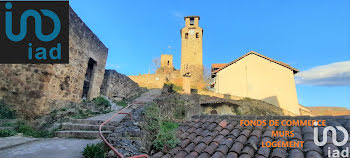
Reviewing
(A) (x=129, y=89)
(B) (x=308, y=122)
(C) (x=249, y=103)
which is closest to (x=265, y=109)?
(C) (x=249, y=103)

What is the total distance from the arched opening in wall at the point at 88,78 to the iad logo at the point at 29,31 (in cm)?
243

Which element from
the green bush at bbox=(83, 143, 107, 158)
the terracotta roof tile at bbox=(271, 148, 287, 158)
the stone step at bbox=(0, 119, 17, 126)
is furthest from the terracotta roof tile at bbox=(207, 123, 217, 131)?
the stone step at bbox=(0, 119, 17, 126)

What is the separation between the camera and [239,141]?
125 inches

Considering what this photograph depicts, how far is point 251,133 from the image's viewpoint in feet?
11.6

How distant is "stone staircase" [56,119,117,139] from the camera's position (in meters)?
4.16

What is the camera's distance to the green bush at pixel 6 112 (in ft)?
16.0

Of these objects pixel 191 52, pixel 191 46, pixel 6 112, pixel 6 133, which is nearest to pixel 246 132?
pixel 6 133

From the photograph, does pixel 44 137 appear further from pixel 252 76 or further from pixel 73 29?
pixel 252 76

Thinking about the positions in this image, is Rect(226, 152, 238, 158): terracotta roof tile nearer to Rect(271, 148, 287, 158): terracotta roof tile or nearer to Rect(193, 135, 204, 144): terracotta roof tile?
Rect(271, 148, 287, 158): terracotta roof tile

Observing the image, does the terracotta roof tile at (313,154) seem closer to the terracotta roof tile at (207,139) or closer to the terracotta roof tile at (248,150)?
the terracotta roof tile at (248,150)

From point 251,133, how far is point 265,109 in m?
14.8

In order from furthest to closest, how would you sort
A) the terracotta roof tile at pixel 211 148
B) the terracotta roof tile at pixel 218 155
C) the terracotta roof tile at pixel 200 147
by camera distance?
the terracotta roof tile at pixel 200 147 < the terracotta roof tile at pixel 211 148 < the terracotta roof tile at pixel 218 155

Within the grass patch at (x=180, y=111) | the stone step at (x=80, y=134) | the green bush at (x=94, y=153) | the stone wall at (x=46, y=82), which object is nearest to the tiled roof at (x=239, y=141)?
the green bush at (x=94, y=153)

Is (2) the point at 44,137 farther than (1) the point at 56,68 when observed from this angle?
No
